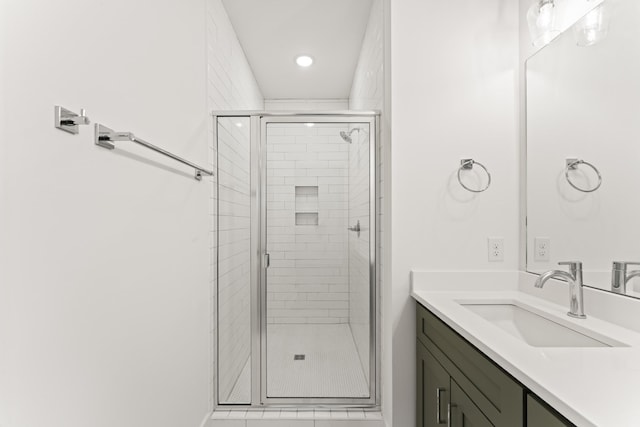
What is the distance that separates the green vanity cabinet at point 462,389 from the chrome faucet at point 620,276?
1.83ft

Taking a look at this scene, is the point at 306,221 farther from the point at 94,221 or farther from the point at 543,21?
the point at 543,21

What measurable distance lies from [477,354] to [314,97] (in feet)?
12.4

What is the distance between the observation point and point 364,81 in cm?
299

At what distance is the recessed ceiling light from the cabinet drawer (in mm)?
2538

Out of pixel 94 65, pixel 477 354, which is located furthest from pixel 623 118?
pixel 94 65

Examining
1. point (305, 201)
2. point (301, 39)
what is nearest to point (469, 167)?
point (305, 201)

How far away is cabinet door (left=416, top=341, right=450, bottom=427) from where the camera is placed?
1.46 meters

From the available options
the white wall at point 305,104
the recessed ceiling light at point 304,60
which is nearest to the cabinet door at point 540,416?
the recessed ceiling light at point 304,60

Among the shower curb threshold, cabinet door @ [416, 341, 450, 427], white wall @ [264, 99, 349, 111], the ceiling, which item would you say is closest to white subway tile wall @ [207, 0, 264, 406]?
the shower curb threshold

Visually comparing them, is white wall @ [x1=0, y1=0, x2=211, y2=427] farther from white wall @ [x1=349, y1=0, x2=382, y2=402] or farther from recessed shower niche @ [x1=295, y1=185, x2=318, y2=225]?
white wall @ [x1=349, y1=0, x2=382, y2=402]

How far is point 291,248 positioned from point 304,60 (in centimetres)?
191

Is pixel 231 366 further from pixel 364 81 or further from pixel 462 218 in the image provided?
pixel 364 81

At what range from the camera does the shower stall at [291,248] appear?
228cm

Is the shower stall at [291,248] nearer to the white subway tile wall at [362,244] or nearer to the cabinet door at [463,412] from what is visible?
the white subway tile wall at [362,244]
